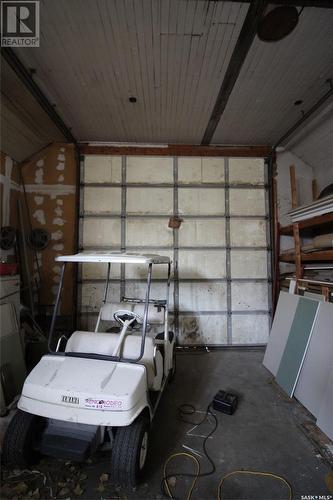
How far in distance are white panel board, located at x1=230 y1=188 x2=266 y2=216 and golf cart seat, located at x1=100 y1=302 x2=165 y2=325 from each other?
2.87 m

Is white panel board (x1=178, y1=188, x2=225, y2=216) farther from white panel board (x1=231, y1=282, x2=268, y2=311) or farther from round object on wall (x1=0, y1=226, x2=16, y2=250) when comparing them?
round object on wall (x1=0, y1=226, x2=16, y2=250)

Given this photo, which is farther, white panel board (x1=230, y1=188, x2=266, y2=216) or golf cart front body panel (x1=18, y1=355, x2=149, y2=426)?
white panel board (x1=230, y1=188, x2=266, y2=216)

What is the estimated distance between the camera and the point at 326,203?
11.4 ft

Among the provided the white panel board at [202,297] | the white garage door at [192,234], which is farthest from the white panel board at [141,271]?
the white panel board at [202,297]

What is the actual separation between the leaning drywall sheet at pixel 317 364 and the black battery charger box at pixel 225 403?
2.85ft

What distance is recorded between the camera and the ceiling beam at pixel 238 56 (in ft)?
8.05

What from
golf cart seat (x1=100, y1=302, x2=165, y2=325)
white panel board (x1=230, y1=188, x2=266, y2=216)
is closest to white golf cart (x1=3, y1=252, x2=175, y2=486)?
golf cart seat (x1=100, y1=302, x2=165, y2=325)

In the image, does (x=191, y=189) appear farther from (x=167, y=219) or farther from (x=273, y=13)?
(x=273, y=13)

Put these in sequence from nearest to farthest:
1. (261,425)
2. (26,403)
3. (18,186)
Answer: (26,403), (261,425), (18,186)

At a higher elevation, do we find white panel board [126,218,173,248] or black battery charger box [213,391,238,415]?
white panel board [126,218,173,248]

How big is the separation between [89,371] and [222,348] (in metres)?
3.58

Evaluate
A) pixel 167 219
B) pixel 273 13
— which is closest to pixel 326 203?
pixel 273 13

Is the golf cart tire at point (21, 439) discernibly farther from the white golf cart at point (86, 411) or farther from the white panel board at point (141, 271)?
the white panel board at point (141, 271)

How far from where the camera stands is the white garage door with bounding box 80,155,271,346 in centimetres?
505
